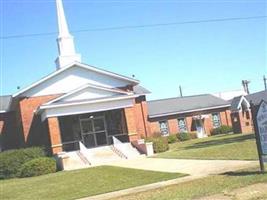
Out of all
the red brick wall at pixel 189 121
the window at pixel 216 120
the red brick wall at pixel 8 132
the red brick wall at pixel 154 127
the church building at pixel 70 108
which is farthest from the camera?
the window at pixel 216 120

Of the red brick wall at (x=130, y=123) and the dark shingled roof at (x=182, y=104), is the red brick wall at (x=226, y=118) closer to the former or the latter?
the dark shingled roof at (x=182, y=104)

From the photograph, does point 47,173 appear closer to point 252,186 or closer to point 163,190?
point 163,190

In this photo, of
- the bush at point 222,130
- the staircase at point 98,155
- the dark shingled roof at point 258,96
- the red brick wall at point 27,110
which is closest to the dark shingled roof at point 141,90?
the bush at point 222,130

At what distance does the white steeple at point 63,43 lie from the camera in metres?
39.6

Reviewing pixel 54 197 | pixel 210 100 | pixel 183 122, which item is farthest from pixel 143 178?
pixel 210 100

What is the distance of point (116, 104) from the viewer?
34062mm

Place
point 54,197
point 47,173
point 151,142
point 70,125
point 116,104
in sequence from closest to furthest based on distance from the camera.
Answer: point 54,197 → point 47,173 → point 151,142 → point 116,104 → point 70,125

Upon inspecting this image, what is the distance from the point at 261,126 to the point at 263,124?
0.12 metres

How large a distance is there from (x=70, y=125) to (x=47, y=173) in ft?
30.2

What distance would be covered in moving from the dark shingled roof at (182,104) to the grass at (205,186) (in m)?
33.2

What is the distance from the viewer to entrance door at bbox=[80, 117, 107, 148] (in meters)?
36.6

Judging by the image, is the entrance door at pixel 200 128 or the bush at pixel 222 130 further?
the entrance door at pixel 200 128

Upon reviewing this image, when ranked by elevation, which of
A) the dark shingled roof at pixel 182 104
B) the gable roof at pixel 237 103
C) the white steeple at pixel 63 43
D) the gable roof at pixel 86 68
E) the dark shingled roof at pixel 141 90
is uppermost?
the white steeple at pixel 63 43

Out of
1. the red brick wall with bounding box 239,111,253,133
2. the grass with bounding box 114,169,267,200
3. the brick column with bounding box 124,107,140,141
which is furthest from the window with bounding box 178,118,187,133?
the grass with bounding box 114,169,267,200
